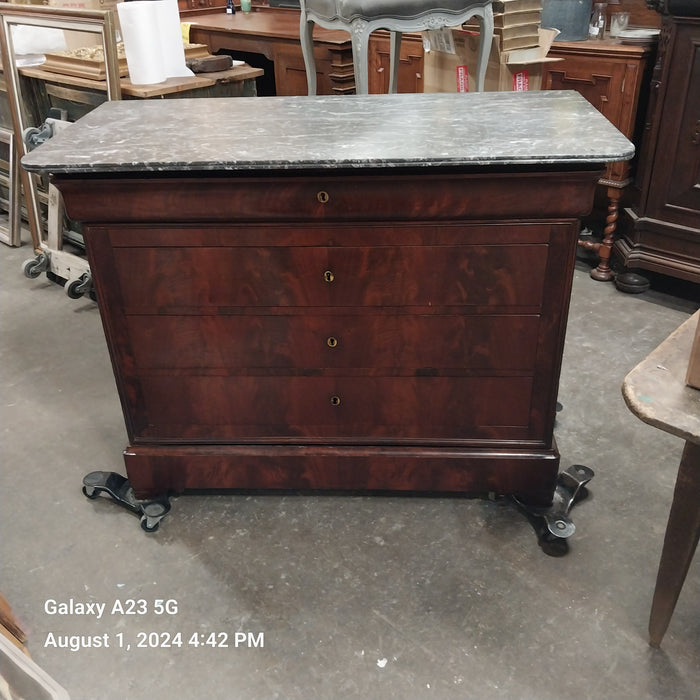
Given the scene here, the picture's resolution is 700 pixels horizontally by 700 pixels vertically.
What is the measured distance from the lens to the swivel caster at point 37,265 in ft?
9.62

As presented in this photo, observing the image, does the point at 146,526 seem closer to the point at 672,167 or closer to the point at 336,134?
the point at 336,134

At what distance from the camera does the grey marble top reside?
130 centimetres

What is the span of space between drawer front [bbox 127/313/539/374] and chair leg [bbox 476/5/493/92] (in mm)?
1142

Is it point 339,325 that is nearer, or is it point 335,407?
point 339,325

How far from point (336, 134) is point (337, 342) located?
0.45 m

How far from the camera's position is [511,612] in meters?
1.48

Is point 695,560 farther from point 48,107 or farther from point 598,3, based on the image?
point 48,107

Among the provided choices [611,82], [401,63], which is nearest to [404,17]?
[611,82]

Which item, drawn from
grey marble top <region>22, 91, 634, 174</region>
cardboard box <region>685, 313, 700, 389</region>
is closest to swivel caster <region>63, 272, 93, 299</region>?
grey marble top <region>22, 91, 634, 174</region>

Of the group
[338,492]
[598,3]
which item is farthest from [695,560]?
[598,3]

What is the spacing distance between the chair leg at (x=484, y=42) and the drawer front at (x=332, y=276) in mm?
1099

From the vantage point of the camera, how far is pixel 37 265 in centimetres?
294

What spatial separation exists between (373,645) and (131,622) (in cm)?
53

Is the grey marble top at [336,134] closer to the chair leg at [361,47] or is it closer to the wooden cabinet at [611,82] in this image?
the chair leg at [361,47]
